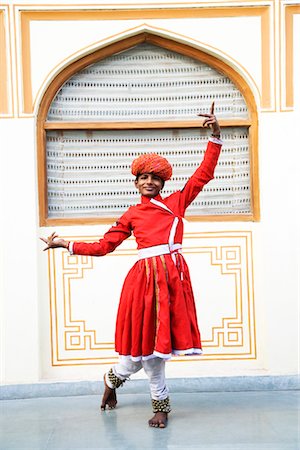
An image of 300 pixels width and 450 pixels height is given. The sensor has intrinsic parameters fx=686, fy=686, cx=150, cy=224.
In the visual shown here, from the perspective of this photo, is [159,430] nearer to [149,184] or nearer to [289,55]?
[149,184]

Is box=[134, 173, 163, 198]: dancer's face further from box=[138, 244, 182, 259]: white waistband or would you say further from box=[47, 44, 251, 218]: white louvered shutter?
box=[47, 44, 251, 218]: white louvered shutter

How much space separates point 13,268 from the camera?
4969mm

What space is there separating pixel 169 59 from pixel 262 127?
880 mm

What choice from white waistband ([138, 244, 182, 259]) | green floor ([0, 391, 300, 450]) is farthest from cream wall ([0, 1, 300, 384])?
white waistband ([138, 244, 182, 259])

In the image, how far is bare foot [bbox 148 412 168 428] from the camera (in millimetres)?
4113

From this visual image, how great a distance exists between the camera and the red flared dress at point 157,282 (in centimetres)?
400

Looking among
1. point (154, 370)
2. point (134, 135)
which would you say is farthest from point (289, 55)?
point (154, 370)

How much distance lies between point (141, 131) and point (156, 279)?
1.57 m

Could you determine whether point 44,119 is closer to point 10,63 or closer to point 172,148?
point 10,63

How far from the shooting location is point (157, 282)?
4.04m

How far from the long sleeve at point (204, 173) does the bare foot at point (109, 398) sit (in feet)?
4.23

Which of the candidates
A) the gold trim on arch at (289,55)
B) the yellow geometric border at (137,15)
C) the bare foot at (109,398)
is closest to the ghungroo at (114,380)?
the bare foot at (109,398)

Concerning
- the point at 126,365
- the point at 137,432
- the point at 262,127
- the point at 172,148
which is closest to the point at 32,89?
the point at 172,148

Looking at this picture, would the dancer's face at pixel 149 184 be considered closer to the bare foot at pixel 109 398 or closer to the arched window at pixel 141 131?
the arched window at pixel 141 131
